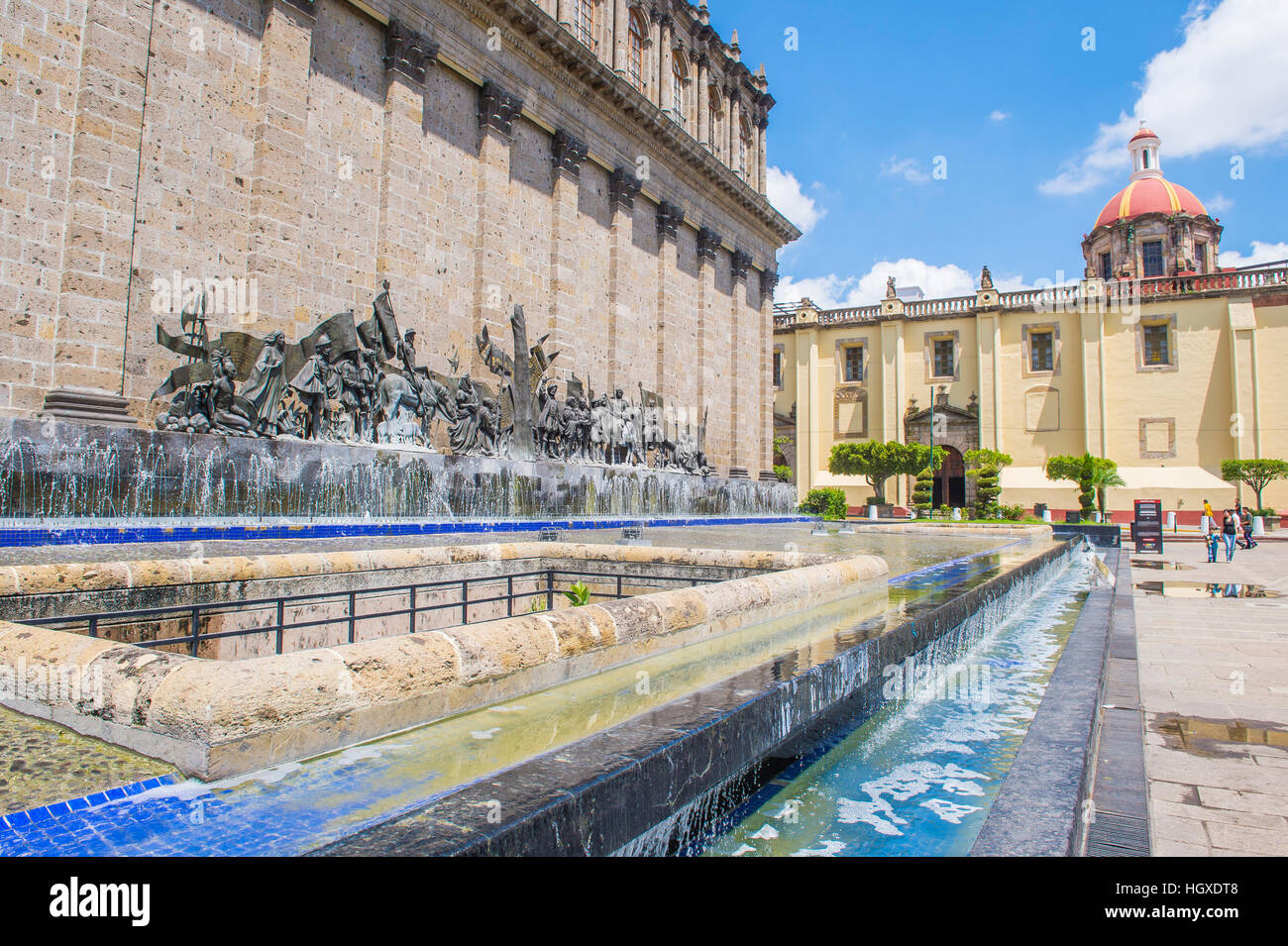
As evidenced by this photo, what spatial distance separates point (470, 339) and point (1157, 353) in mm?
37639

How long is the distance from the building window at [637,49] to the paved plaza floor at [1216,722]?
22.4m

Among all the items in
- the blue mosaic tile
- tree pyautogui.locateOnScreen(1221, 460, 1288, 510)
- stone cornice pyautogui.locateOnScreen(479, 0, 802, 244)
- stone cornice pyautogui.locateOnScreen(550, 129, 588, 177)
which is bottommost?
the blue mosaic tile

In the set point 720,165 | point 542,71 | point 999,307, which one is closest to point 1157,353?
point 999,307

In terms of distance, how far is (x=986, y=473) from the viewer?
3509 cm

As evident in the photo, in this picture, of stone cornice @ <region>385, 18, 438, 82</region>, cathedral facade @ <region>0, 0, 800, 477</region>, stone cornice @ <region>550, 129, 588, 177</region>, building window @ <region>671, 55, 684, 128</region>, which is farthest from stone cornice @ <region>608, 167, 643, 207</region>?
stone cornice @ <region>385, 18, 438, 82</region>

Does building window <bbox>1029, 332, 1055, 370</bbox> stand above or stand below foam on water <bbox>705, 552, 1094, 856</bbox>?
above

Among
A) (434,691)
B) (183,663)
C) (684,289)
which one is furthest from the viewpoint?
(684,289)

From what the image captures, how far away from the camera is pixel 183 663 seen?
2484 mm

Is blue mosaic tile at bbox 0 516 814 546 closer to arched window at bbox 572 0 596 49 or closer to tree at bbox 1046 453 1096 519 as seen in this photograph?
arched window at bbox 572 0 596 49

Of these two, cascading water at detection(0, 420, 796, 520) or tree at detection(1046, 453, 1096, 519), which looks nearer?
cascading water at detection(0, 420, 796, 520)

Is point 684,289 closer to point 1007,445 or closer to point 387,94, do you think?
point 387,94

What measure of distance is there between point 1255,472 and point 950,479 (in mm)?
13404

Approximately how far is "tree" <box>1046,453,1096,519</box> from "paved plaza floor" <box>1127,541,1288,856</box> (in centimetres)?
2689

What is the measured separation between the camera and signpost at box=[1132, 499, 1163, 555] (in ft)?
65.8
